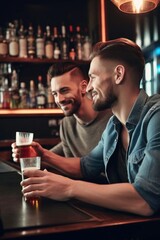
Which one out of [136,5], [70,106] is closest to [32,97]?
[70,106]

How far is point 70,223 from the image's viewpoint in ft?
2.87

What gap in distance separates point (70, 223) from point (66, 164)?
92 centimetres

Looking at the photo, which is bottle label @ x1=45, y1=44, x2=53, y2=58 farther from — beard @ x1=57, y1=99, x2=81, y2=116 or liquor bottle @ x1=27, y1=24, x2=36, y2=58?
beard @ x1=57, y1=99, x2=81, y2=116

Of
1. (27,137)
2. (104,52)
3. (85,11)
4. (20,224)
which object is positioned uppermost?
(85,11)

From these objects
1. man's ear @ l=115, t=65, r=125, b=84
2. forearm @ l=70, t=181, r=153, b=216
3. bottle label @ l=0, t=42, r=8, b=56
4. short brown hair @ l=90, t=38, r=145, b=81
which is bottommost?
forearm @ l=70, t=181, r=153, b=216

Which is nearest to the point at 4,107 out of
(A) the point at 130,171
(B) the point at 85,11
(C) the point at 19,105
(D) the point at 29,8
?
(C) the point at 19,105

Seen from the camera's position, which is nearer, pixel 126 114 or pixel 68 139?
pixel 126 114

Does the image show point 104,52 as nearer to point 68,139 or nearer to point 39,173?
point 39,173

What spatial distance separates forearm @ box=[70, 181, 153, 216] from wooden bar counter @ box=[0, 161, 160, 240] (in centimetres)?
2

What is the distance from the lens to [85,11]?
155 inches

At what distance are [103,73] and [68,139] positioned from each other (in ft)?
3.99

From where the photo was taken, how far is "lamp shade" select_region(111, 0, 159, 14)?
196cm

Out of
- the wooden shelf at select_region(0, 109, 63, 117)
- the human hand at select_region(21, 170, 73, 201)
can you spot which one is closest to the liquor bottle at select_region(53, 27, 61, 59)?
the wooden shelf at select_region(0, 109, 63, 117)

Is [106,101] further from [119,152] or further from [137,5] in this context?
[137,5]
